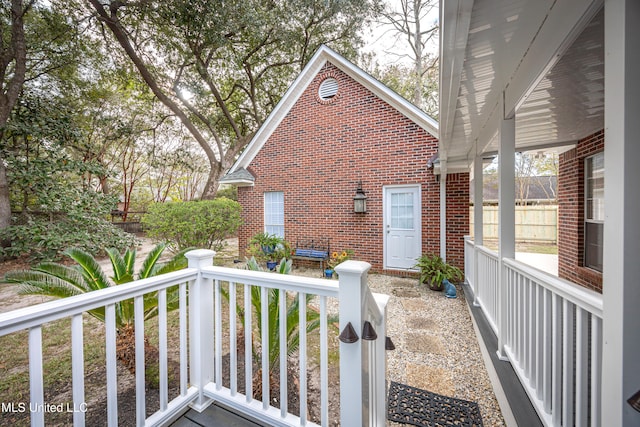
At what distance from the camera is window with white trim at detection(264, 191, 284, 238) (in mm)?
7941

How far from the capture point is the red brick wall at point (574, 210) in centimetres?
420

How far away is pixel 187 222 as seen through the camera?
7219 millimetres

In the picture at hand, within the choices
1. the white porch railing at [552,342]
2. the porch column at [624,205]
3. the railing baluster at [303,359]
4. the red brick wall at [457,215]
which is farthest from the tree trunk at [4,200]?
the red brick wall at [457,215]

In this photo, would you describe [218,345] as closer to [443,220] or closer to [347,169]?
[443,220]

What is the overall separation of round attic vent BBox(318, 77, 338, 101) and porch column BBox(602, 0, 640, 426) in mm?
6615

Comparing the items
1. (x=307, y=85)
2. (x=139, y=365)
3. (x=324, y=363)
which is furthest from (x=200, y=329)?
(x=307, y=85)

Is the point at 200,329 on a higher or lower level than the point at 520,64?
lower

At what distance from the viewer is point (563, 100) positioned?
2.79m

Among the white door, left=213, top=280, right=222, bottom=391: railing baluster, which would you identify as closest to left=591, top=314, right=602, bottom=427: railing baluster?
left=213, top=280, right=222, bottom=391: railing baluster

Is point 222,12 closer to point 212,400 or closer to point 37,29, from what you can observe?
point 37,29

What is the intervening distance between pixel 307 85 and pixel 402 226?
470 cm

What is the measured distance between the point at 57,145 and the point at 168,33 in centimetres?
521

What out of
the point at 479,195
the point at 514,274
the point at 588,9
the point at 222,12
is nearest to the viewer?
the point at 588,9

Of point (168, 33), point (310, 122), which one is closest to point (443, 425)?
point (310, 122)
